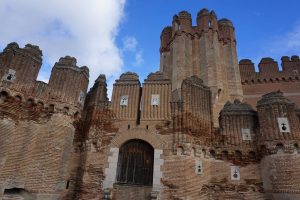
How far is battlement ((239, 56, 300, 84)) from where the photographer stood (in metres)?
27.8

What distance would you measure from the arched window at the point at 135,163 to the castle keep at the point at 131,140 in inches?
2.3

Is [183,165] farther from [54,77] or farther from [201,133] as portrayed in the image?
[54,77]

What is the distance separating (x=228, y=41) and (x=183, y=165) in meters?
18.4

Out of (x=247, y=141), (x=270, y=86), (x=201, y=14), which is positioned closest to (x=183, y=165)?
(x=247, y=141)

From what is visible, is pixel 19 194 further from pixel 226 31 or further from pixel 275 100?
pixel 226 31

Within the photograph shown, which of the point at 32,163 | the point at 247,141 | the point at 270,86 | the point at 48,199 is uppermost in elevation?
the point at 270,86

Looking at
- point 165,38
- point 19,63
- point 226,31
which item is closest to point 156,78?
point 19,63

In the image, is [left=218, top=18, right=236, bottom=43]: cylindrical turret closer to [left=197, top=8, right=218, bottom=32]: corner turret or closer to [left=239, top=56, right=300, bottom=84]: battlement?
[left=197, top=8, right=218, bottom=32]: corner turret

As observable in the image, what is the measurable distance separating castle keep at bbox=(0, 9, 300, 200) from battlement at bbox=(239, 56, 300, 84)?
1161 centimetres

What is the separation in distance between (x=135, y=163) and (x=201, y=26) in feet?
60.4

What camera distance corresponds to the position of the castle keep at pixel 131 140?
1406 cm

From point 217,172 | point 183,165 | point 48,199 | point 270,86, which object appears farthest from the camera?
point 270,86

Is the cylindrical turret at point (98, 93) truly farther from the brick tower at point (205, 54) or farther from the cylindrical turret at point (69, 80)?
the brick tower at point (205, 54)

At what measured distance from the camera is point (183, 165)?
1458 centimetres
